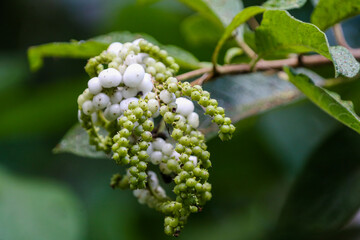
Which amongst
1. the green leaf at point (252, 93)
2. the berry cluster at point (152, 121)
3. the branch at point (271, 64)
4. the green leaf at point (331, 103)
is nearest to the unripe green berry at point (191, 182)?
the berry cluster at point (152, 121)

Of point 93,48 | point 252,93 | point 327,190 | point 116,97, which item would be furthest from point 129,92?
point 327,190

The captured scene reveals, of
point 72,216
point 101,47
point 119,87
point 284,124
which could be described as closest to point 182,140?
point 119,87

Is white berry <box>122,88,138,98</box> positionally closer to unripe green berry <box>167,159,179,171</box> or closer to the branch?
unripe green berry <box>167,159,179,171</box>

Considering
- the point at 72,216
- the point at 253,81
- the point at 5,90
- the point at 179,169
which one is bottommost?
the point at 72,216

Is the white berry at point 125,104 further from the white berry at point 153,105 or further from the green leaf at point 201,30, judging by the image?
the green leaf at point 201,30

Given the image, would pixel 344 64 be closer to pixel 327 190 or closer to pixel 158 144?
pixel 158 144

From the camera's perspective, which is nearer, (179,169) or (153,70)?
(179,169)

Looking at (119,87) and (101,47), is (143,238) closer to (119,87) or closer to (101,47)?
(101,47)
